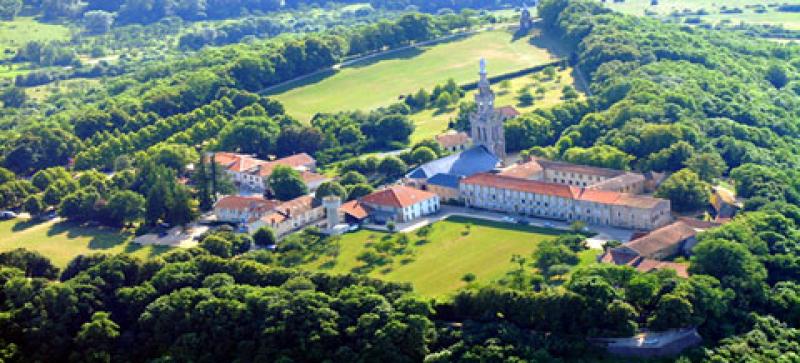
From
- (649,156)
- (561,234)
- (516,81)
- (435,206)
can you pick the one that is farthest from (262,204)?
Result: (516,81)

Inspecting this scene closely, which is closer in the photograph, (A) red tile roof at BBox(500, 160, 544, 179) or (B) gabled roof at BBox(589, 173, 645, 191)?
(B) gabled roof at BBox(589, 173, 645, 191)

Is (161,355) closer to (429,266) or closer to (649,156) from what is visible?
(429,266)

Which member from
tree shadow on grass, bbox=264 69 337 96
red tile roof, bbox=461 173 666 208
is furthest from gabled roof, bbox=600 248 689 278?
tree shadow on grass, bbox=264 69 337 96

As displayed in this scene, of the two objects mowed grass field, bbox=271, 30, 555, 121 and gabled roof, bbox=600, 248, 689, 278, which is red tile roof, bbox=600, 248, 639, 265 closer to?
gabled roof, bbox=600, 248, 689, 278

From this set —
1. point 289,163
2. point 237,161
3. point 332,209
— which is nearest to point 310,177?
point 289,163

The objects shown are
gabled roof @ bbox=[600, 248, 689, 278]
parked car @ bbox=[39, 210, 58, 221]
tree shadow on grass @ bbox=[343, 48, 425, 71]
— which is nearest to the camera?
gabled roof @ bbox=[600, 248, 689, 278]
